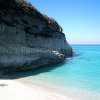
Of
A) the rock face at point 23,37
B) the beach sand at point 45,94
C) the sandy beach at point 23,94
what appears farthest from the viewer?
the rock face at point 23,37

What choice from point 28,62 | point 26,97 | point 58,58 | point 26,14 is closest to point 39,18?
point 26,14

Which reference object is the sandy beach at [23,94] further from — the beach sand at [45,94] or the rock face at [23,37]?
the rock face at [23,37]

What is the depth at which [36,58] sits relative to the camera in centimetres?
3497

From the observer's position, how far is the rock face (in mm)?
30594

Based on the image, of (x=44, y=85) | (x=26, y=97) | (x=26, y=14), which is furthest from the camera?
(x=26, y=14)

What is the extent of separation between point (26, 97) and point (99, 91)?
7770mm

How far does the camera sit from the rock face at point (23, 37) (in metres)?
30.6

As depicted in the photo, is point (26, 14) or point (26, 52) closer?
point (26, 52)

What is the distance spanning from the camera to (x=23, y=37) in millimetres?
37281

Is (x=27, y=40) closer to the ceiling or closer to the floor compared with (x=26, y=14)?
closer to the floor

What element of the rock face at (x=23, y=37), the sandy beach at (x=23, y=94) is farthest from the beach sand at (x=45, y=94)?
the rock face at (x=23, y=37)

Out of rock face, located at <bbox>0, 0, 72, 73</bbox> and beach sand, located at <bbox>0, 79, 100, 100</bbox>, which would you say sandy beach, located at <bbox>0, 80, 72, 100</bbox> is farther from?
rock face, located at <bbox>0, 0, 72, 73</bbox>

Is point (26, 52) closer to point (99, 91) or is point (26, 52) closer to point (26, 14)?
point (26, 14)

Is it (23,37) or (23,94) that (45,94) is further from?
(23,37)
